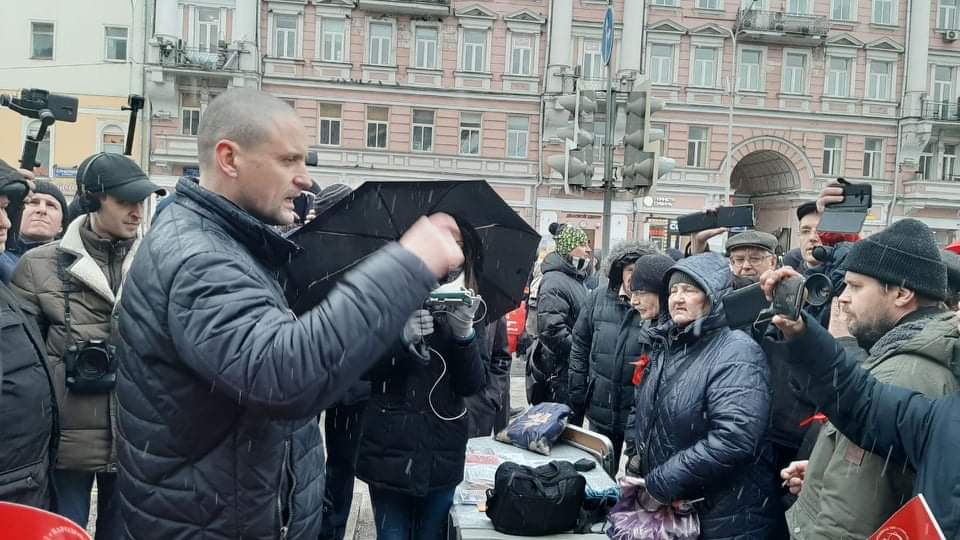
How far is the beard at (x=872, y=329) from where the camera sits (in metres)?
2.53

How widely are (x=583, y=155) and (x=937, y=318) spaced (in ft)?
17.7

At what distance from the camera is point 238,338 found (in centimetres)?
159

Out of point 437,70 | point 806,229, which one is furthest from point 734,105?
point 806,229

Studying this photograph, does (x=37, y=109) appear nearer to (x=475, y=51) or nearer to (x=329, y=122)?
(x=329, y=122)

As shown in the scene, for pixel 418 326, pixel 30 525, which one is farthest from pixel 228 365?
pixel 418 326

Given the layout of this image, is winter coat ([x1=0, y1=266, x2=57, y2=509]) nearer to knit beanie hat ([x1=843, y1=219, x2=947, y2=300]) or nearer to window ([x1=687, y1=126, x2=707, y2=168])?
knit beanie hat ([x1=843, y1=219, x2=947, y2=300])

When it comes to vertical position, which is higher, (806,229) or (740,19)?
(740,19)

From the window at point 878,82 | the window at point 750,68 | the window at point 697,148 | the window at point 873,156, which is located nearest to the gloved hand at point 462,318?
the window at point 697,148

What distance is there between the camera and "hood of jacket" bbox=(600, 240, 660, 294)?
5465 millimetres

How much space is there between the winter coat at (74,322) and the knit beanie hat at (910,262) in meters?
3.12

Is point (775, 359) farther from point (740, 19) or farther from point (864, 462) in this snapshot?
point (740, 19)

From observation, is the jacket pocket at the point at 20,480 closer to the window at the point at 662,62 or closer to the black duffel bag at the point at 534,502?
the black duffel bag at the point at 534,502

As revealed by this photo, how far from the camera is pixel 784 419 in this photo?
3727 millimetres

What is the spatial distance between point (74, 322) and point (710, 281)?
2.90 m
